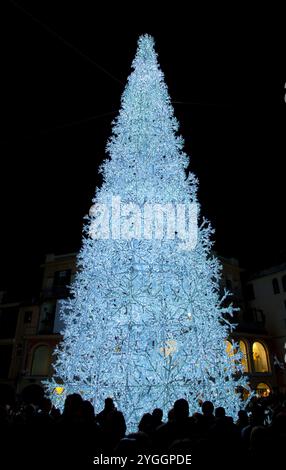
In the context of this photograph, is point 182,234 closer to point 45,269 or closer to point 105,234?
point 105,234

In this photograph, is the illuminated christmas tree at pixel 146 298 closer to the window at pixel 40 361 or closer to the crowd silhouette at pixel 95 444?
the crowd silhouette at pixel 95 444

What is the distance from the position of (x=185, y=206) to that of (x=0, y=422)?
694 cm

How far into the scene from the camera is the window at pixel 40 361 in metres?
25.4

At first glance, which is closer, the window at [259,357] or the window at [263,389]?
the window at [263,389]

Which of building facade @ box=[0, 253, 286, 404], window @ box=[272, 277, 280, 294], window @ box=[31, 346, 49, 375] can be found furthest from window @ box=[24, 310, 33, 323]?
window @ box=[272, 277, 280, 294]

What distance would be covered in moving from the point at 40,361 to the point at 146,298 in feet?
69.1

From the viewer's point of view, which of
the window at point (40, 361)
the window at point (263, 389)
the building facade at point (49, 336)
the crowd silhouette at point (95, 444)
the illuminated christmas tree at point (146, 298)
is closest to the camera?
the crowd silhouette at point (95, 444)

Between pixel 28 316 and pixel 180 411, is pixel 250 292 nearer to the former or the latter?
pixel 28 316

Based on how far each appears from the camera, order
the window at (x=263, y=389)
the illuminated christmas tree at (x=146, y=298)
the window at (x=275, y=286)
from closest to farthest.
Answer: the illuminated christmas tree at (x=146, y=298) < the window at (x=263, y=389) < the window at (x=275, y=286)

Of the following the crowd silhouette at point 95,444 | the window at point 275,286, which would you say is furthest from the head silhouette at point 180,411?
the window at point 275,286

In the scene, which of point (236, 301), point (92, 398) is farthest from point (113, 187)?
point (236, 301)

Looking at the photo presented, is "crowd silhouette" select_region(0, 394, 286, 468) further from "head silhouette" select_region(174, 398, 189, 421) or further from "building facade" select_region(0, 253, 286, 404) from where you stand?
"building facade" select_region(0, 253, 286, 404)

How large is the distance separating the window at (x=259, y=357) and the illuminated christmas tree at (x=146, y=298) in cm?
2257

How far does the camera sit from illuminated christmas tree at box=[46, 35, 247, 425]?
24.5 feet
